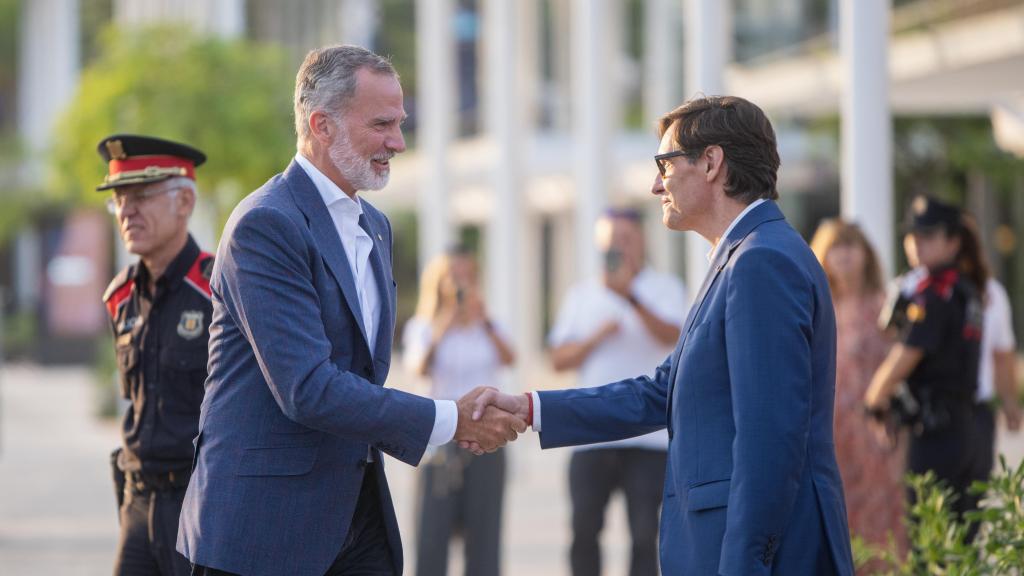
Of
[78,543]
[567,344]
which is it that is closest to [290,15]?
[78,543]

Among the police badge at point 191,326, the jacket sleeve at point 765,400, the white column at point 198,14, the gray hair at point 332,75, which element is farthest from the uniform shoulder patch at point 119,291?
the white column at point 198,14

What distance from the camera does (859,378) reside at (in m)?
6.64

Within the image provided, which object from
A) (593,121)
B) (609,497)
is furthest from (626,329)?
(593,121)

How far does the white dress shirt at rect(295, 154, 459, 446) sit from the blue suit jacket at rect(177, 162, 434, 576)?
0.07 metres

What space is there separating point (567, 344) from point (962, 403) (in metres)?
1.69

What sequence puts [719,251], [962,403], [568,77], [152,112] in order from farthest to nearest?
[568,77], [152,112], [962,403], [719,251]

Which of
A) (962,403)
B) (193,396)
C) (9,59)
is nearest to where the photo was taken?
(193,396)

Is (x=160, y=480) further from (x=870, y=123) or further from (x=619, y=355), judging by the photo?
(x=870, y=123)

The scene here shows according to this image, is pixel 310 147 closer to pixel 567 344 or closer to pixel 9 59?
pixel 567 344

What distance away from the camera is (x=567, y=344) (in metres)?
7.02

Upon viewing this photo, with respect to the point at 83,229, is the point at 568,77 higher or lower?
higher

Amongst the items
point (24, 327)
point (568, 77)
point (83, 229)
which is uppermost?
Answer: point (568, 77)

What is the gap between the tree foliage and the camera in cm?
1504

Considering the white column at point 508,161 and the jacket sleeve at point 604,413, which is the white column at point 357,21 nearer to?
the white column at point 508,161
